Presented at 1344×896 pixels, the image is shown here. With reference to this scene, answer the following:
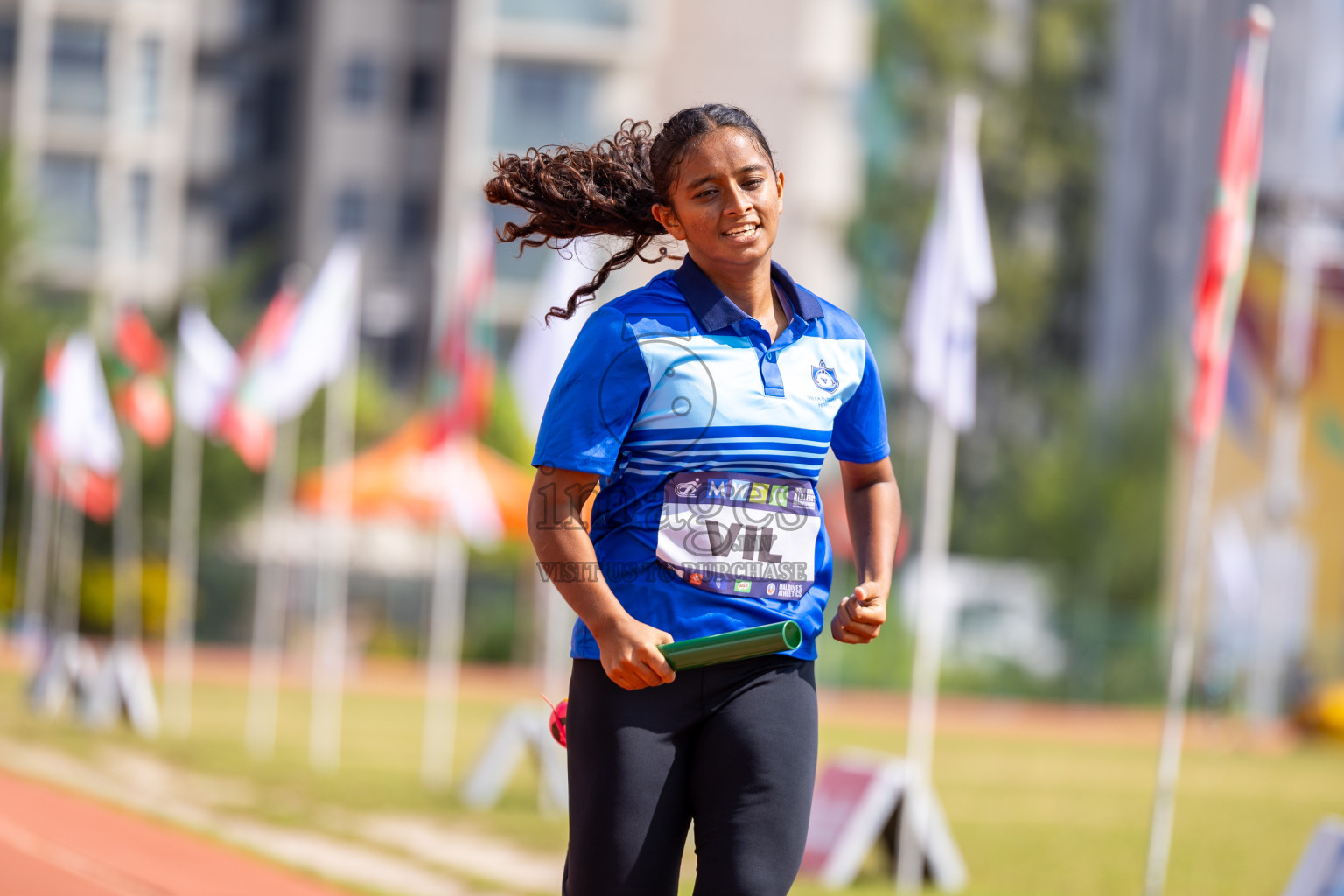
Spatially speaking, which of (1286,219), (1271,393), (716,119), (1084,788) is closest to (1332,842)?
(716,119)

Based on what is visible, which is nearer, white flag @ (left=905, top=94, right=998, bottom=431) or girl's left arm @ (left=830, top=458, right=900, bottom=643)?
girl's left arm @ (left=830, top=458, right=900, bottom=643)

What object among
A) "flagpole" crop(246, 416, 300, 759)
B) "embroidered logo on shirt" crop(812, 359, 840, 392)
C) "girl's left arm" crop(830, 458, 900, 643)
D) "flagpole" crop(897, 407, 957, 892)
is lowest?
"flagpole" crop(246, 416, 300, 759)

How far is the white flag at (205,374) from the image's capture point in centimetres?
1959

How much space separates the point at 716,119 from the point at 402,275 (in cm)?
4845

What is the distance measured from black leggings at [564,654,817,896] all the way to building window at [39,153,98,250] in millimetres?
47252

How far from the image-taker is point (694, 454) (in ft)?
11.0

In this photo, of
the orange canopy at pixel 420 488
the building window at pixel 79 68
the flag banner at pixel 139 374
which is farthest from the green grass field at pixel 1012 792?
the building window at pixel 79 68

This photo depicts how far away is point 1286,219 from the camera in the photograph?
25766 millimetres

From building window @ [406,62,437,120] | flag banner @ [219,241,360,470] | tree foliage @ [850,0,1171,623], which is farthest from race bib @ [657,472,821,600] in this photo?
building window @ [406,62,437,120]

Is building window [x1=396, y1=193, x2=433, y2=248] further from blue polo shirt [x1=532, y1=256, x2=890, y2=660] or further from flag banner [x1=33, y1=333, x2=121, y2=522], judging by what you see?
blue polo shirt [x1=532, y1=256, x2=890, y2=660]

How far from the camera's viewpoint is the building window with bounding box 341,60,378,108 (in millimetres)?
51062

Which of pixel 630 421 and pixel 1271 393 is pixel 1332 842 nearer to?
pixel 630 421

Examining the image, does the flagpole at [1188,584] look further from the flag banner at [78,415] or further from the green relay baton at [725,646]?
the flag banner at [78,415]

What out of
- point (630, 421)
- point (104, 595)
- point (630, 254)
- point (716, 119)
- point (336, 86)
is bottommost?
point (104, 595)
